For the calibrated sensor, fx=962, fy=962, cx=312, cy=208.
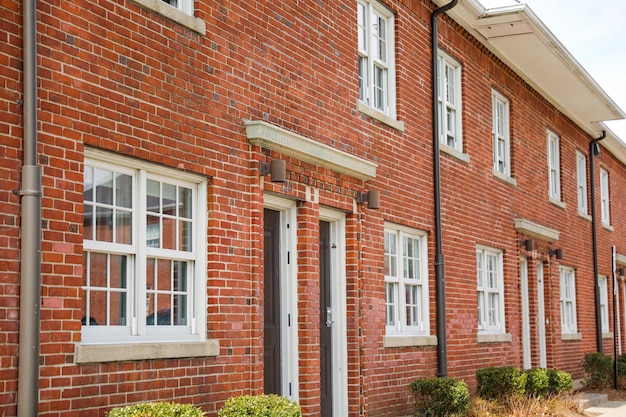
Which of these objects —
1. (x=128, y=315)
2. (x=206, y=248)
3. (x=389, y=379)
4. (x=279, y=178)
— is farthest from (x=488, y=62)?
(x=128, y=315)

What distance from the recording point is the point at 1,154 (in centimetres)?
711

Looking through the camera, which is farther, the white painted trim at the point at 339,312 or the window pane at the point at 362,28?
the window pane at the point at 362,28

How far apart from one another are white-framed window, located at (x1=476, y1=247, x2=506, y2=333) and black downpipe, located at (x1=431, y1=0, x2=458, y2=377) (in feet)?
7.94

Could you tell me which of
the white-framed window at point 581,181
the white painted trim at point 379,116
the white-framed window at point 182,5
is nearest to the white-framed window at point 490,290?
the white painted trim at point 379,116

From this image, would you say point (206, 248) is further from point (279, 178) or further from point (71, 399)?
point (71, 399)

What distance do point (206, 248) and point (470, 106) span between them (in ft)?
29.2

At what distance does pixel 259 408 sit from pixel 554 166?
16469mm

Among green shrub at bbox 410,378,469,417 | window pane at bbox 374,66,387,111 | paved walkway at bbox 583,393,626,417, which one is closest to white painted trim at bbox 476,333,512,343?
paved walkway at bbox 583,393,626,417

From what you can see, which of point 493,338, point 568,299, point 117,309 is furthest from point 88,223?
point 568,299

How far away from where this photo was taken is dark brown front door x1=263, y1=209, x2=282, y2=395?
11.0 m

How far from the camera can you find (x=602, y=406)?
18359 mm

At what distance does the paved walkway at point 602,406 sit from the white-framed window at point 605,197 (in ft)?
32.0

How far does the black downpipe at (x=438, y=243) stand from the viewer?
15000 millimetres

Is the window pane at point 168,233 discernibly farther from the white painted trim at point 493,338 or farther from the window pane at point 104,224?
the white painted trim at point 493,338
